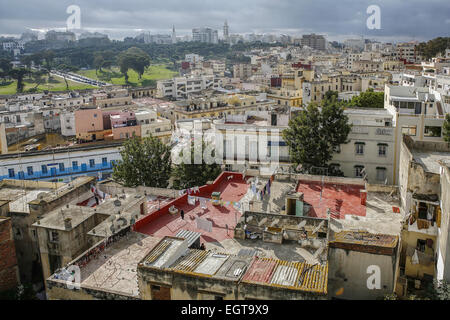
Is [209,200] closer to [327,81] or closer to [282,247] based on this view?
[282,247]

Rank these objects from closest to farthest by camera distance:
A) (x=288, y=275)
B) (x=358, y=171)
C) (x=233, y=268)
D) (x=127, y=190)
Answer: (x=288, y=275)
(x=233, y=268)
(x=127, y=190)
(x=358, y=171)

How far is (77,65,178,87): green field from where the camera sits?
319 ft

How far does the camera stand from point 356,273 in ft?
33.4

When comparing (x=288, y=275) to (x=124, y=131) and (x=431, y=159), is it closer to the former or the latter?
(x=431, y=159)

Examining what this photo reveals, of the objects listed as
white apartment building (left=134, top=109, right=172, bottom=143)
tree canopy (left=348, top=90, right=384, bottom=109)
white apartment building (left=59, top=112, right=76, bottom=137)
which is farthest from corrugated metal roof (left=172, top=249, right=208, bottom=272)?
white apartment building (left=59, top=112, right=76, bottom=137)

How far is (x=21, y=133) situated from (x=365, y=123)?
33.0 metres

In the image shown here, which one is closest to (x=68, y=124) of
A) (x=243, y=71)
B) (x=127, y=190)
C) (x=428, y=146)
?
(x=127, y=190)

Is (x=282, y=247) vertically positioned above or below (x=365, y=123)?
below

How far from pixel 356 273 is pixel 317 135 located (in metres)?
11.2

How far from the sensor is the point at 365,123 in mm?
21406

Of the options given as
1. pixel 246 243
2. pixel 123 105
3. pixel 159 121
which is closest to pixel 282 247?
pixel 246 243

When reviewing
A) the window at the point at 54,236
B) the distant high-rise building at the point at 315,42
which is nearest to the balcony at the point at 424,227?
the window at the point at 54,236

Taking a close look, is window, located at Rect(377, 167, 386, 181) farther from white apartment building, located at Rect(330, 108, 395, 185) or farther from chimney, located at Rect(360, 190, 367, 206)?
chimney, located at Rect(360, 190, 367, 206)

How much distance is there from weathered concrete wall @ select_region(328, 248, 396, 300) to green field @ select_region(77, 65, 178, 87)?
89.2 metres
